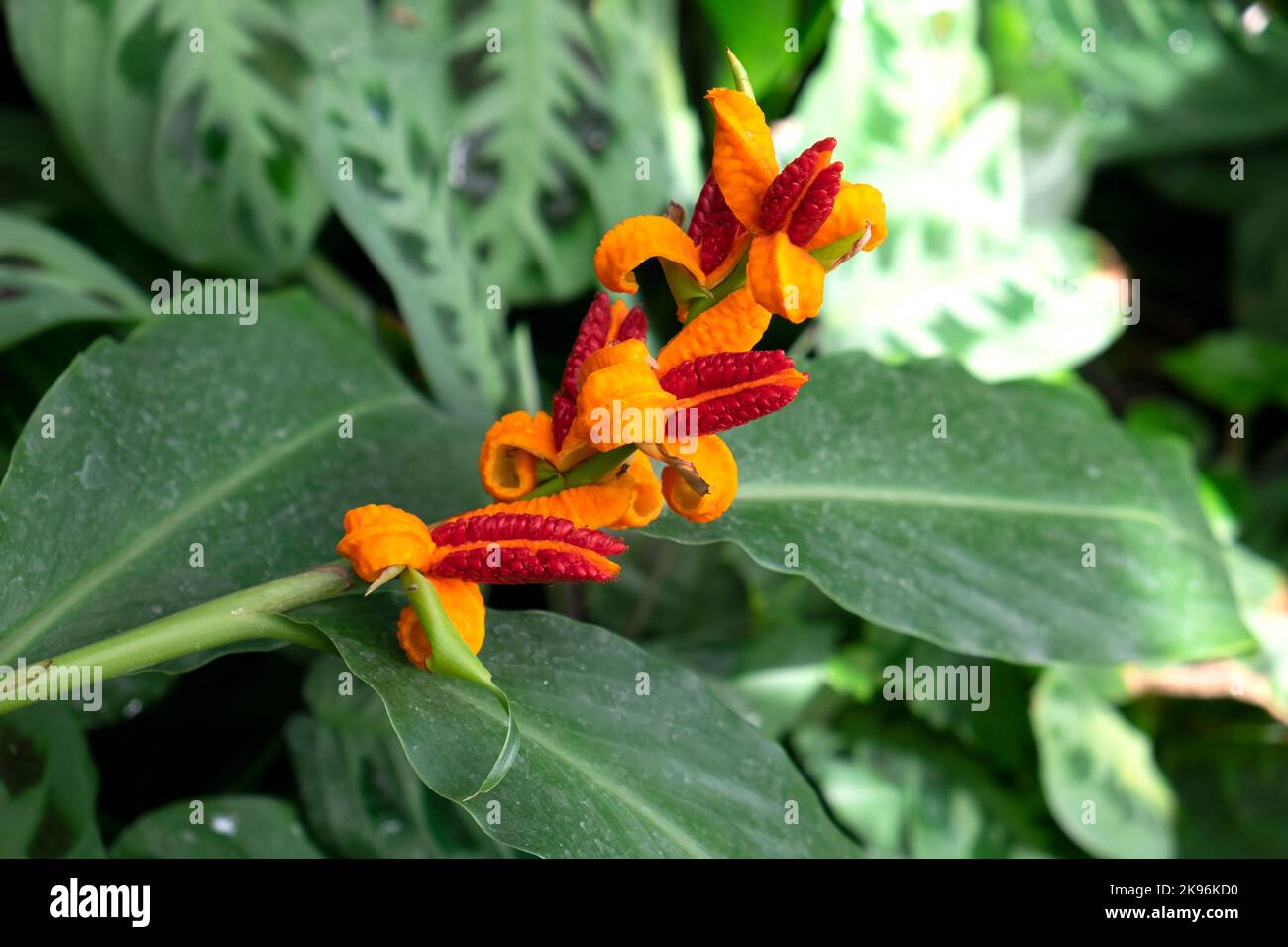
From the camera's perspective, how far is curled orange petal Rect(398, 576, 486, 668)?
49 cm

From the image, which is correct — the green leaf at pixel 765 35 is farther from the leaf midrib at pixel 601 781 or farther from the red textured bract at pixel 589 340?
the leaf midrib at pixel 601 781

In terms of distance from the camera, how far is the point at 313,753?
0.76 metres

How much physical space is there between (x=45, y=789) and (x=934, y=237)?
87 centimetres

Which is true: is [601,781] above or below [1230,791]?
above

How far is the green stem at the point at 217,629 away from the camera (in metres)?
0.44

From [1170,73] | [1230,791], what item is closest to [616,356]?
[1230,791]

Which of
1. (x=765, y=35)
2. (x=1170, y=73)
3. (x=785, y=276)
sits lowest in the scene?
(x=785, y=276)

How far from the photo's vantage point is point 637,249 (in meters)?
0.49

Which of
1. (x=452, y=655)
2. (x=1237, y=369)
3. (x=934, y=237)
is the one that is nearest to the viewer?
(x=452, y=655)

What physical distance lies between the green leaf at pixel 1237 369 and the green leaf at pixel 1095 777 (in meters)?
0.51

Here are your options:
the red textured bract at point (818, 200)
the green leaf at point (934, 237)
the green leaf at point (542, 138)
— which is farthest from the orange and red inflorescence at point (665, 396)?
the green leaf at point (934, 237)

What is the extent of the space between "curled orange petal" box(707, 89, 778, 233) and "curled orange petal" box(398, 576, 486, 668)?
0.64 feet

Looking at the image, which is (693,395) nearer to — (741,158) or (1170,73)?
(741,158)
